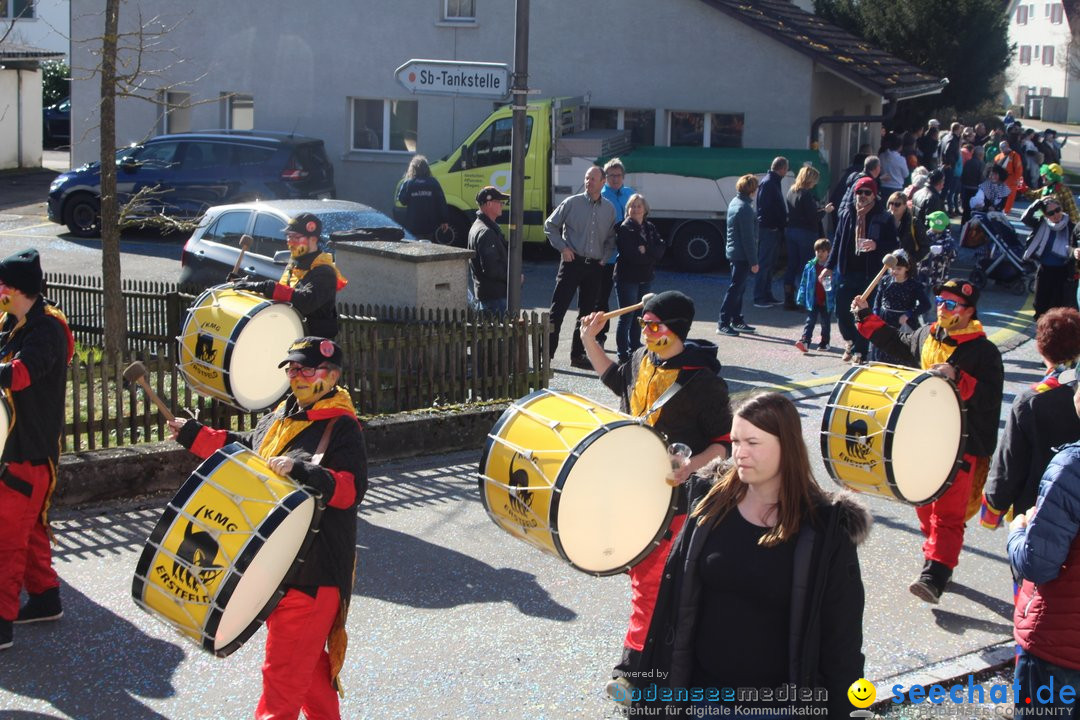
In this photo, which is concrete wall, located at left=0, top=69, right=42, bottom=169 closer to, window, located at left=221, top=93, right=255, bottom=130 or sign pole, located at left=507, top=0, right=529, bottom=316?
window, located at left=221, top=93, right=255, bottom=130

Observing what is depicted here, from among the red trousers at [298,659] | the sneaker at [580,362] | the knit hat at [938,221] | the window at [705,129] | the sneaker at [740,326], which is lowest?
the red trousers at [298,659]

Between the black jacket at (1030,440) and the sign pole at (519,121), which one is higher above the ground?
the sign pole at (519,121)

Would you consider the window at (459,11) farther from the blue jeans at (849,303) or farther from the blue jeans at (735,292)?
the blue jeans at (849,303)

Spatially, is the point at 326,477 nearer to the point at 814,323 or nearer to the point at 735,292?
the point at 814,323

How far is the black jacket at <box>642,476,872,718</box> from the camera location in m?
3.69

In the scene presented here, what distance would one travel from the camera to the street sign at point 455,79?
34.1ft

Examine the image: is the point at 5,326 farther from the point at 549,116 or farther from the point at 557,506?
the point at 549,116

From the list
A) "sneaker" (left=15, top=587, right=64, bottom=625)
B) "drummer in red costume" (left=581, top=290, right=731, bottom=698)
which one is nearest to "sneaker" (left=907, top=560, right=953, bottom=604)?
"drummer in red costume" (left=581, top=290, right=731, bottom=698)

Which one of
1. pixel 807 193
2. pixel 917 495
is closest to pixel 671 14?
pixel 807 193

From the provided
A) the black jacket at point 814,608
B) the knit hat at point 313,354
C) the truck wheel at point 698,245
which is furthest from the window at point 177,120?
the black jacket at point 814,608

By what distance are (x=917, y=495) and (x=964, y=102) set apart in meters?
27.4

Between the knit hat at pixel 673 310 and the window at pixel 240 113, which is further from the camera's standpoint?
the window at pixel 240 113

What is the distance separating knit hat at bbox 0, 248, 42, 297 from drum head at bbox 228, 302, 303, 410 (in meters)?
1.20

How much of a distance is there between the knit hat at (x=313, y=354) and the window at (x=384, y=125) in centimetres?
1791
